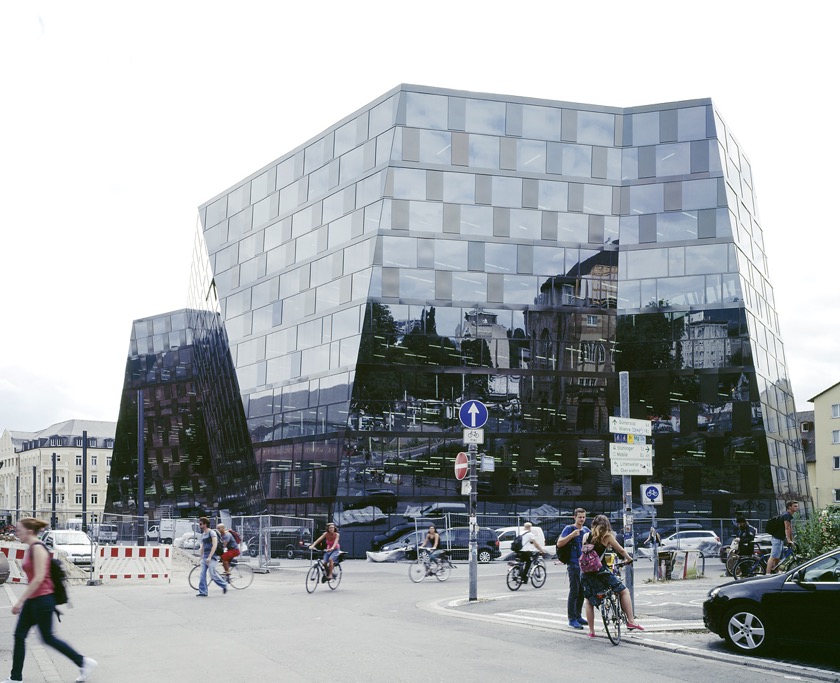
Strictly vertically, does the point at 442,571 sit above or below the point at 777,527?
below

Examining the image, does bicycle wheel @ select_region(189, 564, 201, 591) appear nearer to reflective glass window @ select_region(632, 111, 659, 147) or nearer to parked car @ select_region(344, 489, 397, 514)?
parked car @ select_region(344, 489, 397, 514)

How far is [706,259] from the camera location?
148 feet

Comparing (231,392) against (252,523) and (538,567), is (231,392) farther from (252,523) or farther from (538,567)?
(538,567)

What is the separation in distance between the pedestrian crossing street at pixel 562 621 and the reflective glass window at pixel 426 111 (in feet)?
104

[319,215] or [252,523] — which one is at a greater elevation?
[319,215]

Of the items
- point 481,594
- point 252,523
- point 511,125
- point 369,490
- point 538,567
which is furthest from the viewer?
point 511,125

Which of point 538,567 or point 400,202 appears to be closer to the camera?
point 538,567

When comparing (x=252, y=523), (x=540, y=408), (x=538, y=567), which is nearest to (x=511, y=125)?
(x=540, y=408)

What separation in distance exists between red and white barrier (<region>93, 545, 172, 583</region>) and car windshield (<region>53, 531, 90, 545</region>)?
37.2ft

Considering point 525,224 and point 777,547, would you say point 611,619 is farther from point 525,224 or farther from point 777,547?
point 525,224

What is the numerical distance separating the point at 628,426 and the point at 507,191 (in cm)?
3188

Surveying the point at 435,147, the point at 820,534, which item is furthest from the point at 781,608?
the point at 435,147

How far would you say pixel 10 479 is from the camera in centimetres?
15700

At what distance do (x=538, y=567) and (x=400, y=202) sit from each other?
952 inches
